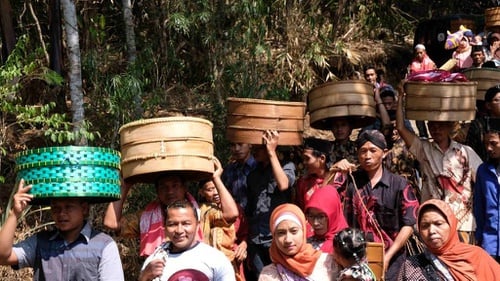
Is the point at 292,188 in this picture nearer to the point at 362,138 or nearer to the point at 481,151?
the point at 362,138

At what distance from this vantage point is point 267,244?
257 inches

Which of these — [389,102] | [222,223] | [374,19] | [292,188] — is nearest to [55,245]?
[222,223]

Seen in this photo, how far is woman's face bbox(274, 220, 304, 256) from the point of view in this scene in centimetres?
537

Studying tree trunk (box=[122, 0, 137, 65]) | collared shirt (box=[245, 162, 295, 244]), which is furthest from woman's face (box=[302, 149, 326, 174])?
tree trunk (box=[122, 0, 137, 65])

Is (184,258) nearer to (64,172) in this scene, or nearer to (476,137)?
(64,172)

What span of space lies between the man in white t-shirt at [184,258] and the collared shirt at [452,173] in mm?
2315

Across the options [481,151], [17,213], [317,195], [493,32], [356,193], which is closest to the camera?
[17,213]

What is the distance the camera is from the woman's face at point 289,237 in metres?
5.37

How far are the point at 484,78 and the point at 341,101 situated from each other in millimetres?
1892

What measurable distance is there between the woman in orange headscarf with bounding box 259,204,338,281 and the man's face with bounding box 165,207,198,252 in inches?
25.1

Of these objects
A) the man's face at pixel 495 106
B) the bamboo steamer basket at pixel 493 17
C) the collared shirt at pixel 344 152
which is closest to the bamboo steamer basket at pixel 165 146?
the collared shirt at pixel 344 152

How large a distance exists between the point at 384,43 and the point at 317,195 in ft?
28.5

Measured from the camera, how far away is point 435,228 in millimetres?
5305

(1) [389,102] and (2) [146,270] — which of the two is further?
(1) [389,102]
